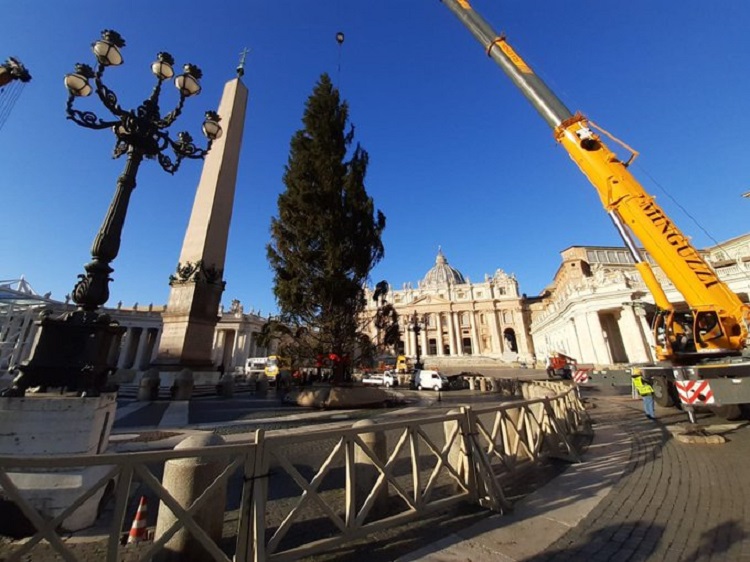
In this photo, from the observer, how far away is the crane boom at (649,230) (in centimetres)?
745

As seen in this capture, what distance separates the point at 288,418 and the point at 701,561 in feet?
29.9

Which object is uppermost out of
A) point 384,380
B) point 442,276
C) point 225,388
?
point 442,276

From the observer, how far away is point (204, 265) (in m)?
14.3

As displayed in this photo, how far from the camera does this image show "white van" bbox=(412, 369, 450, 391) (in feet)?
79.2

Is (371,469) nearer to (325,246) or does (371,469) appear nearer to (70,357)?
(70,357)

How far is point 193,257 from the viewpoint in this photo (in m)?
14.4

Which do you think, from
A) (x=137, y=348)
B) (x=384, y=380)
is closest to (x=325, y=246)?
(x=384, y=380)

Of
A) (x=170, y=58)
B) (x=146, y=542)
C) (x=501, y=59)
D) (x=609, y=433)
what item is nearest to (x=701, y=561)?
(x=146, y=542)

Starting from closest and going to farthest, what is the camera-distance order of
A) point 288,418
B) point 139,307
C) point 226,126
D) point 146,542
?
point 146,542 < point 288,418 < point 226,126 < point 139,307

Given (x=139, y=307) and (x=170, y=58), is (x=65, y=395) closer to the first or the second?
(x=170, y=58)

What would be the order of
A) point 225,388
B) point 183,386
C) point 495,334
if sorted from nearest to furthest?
point 183,386 → point 225,388 → point 495,334

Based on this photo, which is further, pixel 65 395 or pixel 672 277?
pixel 672 277

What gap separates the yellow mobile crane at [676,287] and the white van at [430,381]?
15196 mm

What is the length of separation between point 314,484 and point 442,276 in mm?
97879
